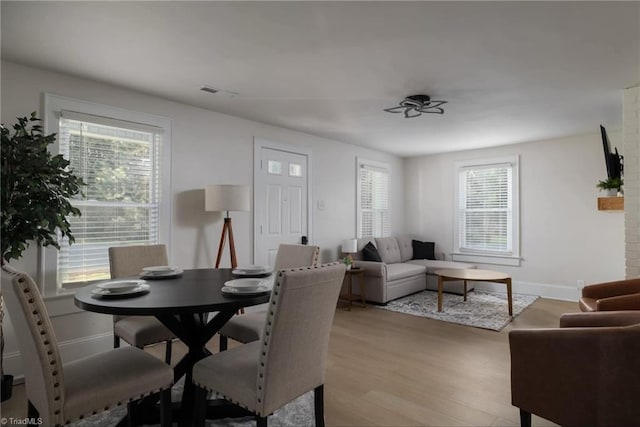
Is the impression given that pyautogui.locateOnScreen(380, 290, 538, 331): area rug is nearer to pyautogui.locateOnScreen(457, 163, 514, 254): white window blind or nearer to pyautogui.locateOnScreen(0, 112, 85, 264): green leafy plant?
pyautogui.locateOnScreen(457, 163, 514, 254): white window blind

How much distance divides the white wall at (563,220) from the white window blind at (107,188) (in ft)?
17.1

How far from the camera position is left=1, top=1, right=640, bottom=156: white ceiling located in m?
2.08

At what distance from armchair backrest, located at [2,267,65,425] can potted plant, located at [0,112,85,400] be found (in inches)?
43.9

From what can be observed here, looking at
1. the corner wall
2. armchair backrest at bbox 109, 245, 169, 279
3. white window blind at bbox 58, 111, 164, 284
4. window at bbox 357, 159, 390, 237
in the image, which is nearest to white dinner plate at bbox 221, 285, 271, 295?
armchair backrest at bbox 109, 245, 169, 279

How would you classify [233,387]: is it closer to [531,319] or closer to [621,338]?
[621,338]

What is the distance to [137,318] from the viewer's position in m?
2.50

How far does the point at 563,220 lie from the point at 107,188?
5995 mm

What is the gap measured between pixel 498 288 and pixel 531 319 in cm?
159

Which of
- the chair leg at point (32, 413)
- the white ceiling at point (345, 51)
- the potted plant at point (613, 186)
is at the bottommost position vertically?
the chair leg at point (32, 413)

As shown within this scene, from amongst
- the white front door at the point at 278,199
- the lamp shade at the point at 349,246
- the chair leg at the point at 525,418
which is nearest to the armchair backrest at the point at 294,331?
the chair leg at the point at 525,418

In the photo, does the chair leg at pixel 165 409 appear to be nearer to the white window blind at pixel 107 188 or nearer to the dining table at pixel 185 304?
the dining table at pixel 185 304

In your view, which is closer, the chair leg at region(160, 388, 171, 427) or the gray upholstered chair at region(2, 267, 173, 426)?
the gray upholstered chair at region(2, 267, 173, 426)

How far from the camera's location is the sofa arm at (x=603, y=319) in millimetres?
2020

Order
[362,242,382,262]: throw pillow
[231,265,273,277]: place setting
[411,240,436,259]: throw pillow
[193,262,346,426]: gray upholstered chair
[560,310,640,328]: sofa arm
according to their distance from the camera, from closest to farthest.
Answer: [193,262,346,426]: gray upholstered chair
[560,310,640,328]: sofa arm
[231,265,273,277]: place setting
[362,242,382,262]: throw pillow
[411,240,436,259]: throw pillow
